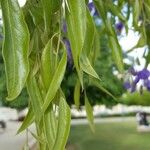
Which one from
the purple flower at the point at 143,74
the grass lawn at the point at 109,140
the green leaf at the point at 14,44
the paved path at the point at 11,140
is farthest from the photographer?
the grass lawn at the point at 109,140

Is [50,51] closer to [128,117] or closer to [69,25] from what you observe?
[69,25]

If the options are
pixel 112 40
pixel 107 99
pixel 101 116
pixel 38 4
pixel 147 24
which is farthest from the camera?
pixel 101 116

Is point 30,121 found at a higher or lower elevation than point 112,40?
lower

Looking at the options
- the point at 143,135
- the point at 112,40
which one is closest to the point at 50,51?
the point at 112,40

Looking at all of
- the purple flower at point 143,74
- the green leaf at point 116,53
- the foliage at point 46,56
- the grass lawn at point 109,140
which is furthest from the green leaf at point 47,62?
the grass lawn at point 109,140

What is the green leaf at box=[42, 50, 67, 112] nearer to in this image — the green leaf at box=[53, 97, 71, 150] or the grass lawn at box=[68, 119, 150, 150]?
the green leaf at box=[53, 97, 71, 150]

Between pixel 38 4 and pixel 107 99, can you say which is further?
pixel 107 99

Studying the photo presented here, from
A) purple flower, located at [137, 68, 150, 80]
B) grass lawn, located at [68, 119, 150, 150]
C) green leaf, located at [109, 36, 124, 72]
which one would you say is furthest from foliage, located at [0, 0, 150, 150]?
grass lawn, located at [68, 119, 150, 150]

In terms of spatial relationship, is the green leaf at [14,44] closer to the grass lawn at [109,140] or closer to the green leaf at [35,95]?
the green leaf at [35,95]
